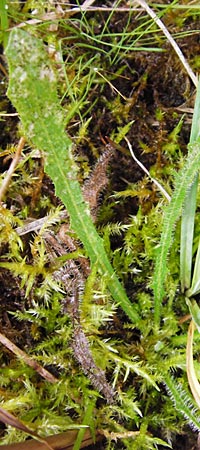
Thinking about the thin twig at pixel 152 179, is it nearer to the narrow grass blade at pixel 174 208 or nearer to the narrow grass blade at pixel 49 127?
the narrow grass blade at pixel 174 208

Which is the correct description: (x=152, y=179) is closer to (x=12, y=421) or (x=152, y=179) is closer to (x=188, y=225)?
(x=188, y=225)

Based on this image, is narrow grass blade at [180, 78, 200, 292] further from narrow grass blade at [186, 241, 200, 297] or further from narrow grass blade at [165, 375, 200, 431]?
narrow grass blade at [165, 375, 200, 431]

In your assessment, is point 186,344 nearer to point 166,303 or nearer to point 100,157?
point 166,303

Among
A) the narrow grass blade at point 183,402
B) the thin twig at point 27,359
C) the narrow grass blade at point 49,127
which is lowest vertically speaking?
the narrow grass blade at point 183,402

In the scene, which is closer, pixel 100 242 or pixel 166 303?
pixel 100 242

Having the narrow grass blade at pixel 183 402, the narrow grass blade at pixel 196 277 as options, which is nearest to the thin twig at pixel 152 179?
the narrow grass blade at pixel 196 277

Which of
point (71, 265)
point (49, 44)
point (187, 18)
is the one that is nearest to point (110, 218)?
point (71, 265)

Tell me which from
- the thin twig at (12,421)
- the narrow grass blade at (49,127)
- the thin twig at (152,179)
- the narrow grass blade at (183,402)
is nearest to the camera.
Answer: the narrow grass blade at (49,127)
